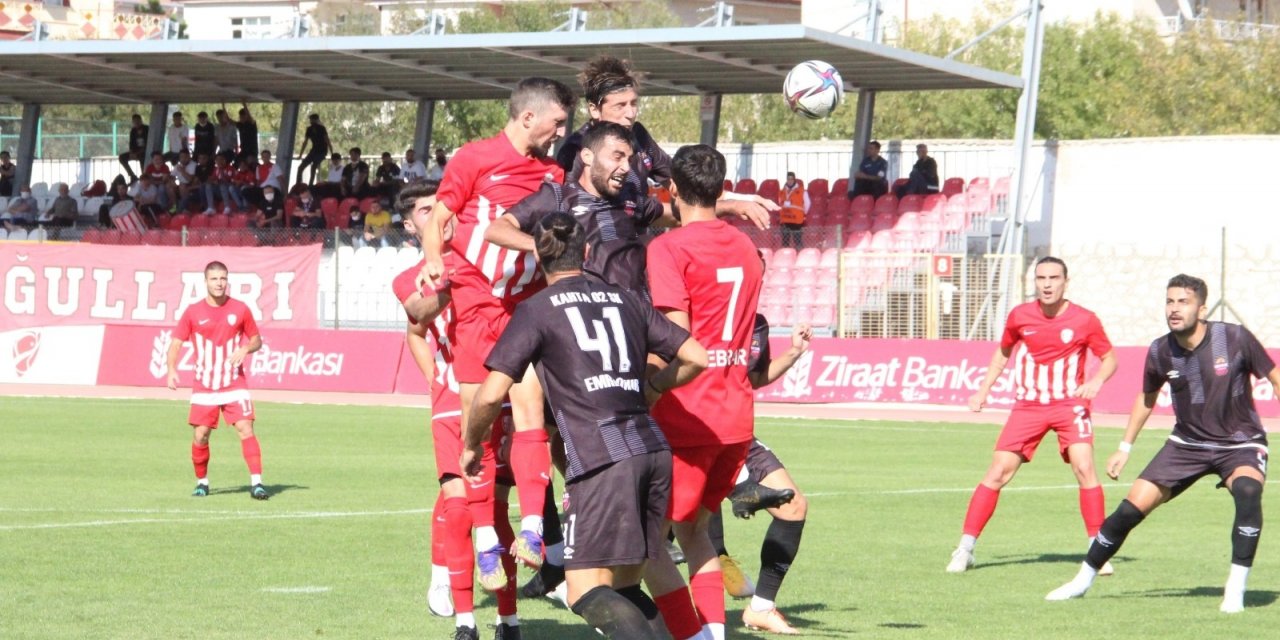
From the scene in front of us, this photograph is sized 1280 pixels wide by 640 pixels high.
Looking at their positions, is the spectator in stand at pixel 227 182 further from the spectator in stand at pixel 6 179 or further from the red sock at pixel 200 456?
the red sock at pixel 200 456

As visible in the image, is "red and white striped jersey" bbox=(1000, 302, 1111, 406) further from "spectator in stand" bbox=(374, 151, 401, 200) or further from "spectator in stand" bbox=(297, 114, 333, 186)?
"spectator in stand" bbox=(297, 114, 333, 186)

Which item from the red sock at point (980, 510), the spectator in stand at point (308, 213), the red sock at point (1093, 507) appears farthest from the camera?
the spectator in stand at point (308, 213)

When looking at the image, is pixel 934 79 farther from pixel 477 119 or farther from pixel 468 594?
pixel 477 119

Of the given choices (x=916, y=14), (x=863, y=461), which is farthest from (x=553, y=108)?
(x=916, y=14)

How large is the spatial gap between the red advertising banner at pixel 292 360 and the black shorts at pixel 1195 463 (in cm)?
1945

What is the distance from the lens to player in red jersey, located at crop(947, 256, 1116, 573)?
1171 cm

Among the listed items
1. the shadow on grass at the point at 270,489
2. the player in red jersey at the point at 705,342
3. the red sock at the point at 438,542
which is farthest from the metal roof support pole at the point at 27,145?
the player in red jersey at the point at 705,342

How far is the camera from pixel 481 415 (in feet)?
23.0

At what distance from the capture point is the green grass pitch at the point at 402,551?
29.7 ft

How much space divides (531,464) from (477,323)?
3.20ft

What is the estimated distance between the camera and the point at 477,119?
67250 mm

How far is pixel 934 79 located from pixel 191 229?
567 inches

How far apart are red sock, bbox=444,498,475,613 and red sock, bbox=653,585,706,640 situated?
1.24m

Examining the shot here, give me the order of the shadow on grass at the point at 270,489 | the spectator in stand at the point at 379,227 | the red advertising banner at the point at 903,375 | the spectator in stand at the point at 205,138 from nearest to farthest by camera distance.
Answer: the shadow on grass at the point at 270,489, the red advertising banner at the point at 903,375, the spectator in stand at the point at 379,227, the spectator in stand at the point at 205,138
